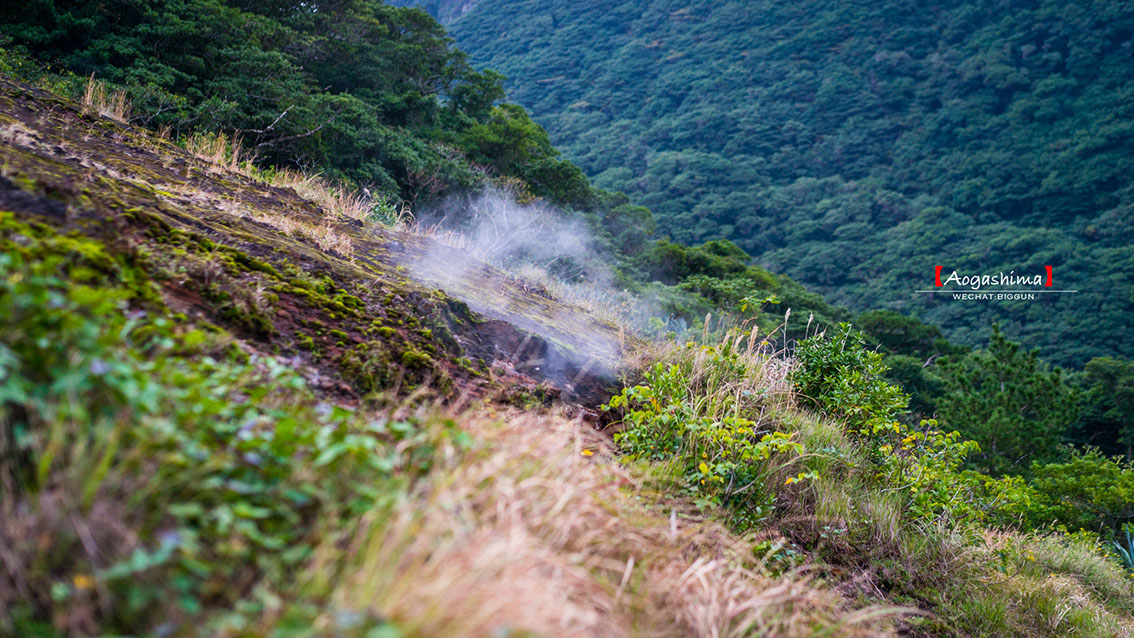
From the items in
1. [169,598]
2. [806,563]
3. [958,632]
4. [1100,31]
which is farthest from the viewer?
[1100,31]

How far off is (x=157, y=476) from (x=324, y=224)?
4195 mm

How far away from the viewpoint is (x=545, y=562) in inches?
72.9

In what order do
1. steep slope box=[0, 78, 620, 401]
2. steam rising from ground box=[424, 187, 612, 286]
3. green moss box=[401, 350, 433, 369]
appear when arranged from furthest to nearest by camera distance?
steam rising from ground box=[424, 187, 612, 286], green moss box=[401, 350, 433, 369], steep slope box=[0, 78, 620, 401]

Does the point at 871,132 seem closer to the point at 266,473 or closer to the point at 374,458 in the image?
the point at 374,458

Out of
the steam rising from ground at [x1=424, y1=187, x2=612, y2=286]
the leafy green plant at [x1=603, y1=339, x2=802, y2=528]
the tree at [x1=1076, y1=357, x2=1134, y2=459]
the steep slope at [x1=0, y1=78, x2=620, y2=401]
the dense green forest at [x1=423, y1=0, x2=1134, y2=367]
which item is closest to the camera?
the steep slope at [x1=0, y1=78, x2=620, y2=401]

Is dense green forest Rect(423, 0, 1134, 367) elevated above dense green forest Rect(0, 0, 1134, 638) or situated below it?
above

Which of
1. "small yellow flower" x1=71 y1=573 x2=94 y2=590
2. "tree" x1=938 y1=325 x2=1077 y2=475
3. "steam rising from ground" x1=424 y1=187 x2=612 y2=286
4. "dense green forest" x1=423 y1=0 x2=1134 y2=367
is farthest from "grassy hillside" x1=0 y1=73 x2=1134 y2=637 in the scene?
"dense green forest" x1=423 y1=0 x2=1134 y2=367

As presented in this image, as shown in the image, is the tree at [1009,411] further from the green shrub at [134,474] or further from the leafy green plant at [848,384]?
the green shrub at [134,474]

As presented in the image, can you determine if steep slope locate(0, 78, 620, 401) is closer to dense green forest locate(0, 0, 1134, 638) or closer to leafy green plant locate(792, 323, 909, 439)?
dense green forest locate(0, 0, 1134, 638)

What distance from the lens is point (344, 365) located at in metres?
2.98

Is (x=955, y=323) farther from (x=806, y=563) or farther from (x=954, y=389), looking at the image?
(x=806, y=563)

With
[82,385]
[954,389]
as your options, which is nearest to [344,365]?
[82,385]

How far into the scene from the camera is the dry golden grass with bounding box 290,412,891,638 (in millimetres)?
1405

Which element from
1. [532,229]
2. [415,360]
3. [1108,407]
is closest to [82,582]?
[415,360]
